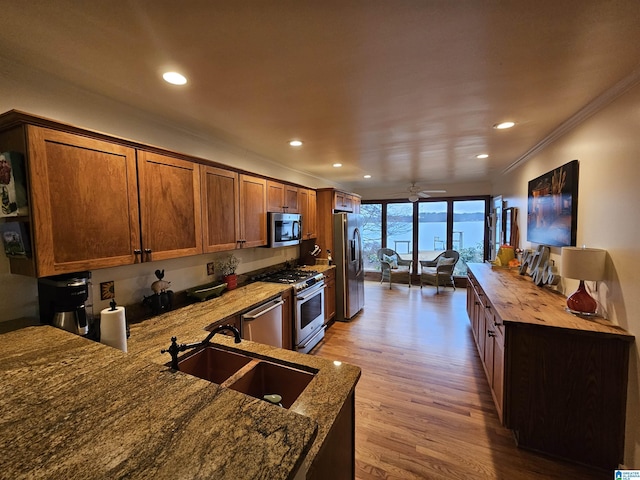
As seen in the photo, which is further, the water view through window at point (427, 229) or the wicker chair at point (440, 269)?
the water view through window at point (427, 229)

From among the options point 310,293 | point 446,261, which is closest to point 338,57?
point 310,293

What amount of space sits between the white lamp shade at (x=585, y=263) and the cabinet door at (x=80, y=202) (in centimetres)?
297

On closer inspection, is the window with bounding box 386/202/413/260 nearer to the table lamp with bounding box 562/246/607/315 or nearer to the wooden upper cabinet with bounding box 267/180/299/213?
the wooden upper cabinet with bounding box 267/180/299/213

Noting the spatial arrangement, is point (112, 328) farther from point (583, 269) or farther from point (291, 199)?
point (583, 269)

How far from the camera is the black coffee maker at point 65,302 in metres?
1.51

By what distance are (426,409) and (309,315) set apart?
1.51 meters

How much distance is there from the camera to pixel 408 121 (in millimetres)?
2395

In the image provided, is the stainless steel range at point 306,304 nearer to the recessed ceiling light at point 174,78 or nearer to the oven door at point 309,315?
the oven door at point 309,315

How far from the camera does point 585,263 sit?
1.86 metres

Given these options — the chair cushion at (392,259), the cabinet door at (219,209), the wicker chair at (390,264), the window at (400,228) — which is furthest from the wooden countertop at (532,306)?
the window at (400,228)

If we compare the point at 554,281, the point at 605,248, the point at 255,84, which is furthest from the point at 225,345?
the point at 554,281

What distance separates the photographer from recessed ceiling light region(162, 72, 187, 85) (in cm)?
158

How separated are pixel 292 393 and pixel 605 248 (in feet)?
7.64

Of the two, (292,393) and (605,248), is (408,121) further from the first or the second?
(292,393)
